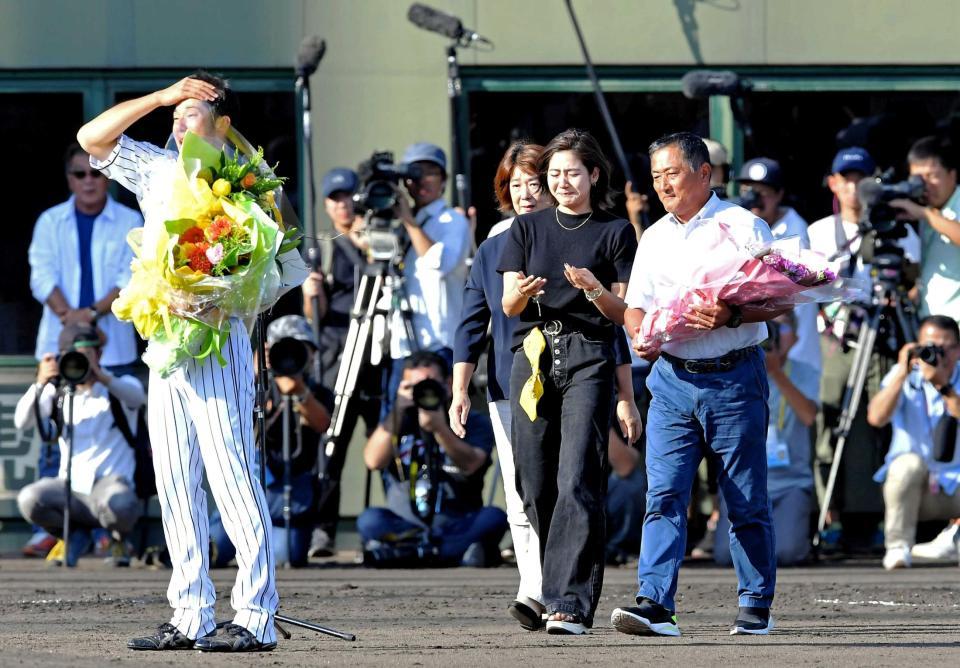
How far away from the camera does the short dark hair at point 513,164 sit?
7738mm

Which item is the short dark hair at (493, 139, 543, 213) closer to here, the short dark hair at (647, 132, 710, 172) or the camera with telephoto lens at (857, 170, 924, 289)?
the short dark hair at (647, 132, 710, 172)

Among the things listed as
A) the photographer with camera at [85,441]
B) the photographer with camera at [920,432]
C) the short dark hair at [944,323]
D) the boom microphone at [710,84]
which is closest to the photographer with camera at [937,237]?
the short dark hair at [944,323]

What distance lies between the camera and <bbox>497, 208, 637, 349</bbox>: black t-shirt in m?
7.31

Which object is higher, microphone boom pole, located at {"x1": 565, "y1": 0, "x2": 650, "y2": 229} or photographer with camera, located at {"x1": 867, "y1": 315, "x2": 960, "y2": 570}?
microphone boom pole, located at {"x1": 565, "y1": 0, "x2": 650, "y2": 229}

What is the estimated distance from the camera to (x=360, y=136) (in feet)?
39.8

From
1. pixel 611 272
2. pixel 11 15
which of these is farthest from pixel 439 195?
pixel 611 272

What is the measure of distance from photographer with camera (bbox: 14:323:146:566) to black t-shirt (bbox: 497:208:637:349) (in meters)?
3.98

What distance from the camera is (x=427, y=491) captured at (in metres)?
10.6

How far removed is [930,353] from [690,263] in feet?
12.7

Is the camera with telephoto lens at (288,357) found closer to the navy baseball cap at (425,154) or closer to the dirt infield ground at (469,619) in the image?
the dirt infield ground at (469,619)

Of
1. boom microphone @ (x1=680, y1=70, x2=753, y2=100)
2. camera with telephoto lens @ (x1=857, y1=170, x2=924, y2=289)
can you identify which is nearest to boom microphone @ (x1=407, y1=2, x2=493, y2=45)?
boom microphone @ (x1=680, y1=70, x2=753, y2=100)

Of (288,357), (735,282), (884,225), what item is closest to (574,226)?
(735,282)

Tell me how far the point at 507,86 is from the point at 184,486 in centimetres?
615

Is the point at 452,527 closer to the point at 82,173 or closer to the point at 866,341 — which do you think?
the point at 866,341
